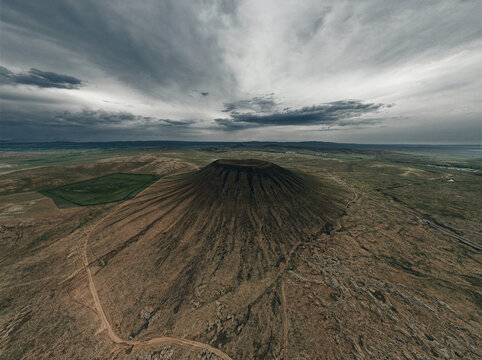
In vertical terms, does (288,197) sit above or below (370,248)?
above

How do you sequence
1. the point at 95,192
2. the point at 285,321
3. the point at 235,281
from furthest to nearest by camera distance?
the point at 95,192
the point at 235,281
the point at 285,321

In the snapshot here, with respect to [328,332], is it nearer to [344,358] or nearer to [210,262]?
[344,358]


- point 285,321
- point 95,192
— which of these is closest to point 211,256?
point 285,321

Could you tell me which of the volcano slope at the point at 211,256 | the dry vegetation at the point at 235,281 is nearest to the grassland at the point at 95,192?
the dry vegetation at the point at 235,281

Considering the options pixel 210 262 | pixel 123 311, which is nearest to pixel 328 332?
pixel 210 262

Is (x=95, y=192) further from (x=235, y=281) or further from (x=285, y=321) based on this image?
(x=285, y=321)

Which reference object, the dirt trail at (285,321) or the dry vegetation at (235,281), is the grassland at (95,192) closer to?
the dry vegetation at (235,281)
